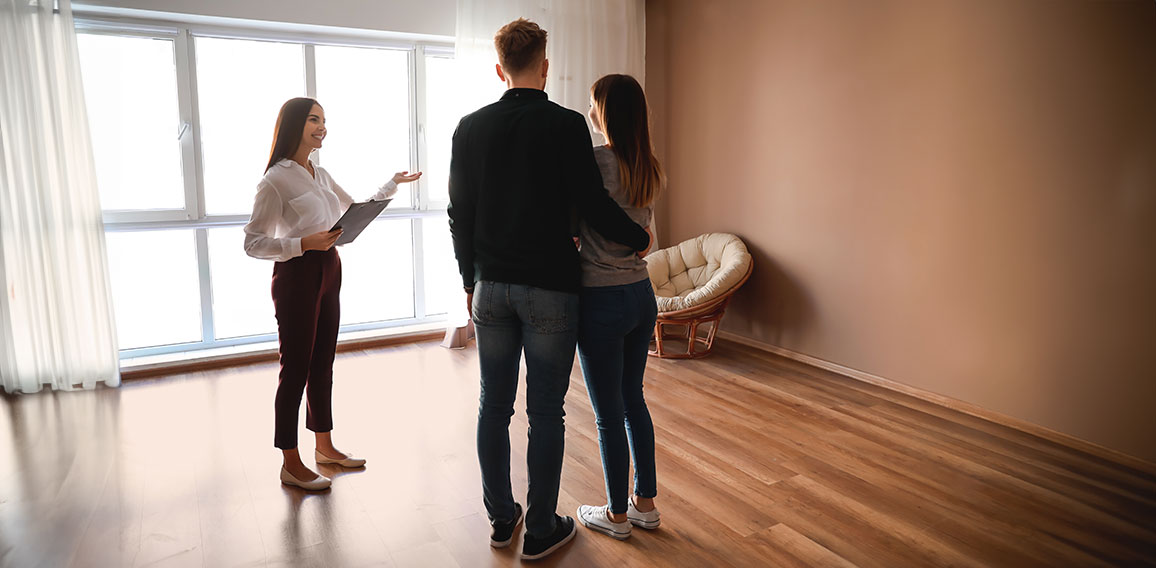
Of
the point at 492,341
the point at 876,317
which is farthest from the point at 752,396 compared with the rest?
the point at 492,341

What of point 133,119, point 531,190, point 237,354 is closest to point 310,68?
point 133,119

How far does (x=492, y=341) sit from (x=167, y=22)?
3548 mm

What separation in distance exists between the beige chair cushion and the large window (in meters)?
1.43

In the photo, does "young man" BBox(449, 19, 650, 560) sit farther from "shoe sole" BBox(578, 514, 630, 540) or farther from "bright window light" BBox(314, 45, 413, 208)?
"bright window light" BBox(314, 45, 413, 208)

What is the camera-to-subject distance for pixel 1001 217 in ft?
10.8

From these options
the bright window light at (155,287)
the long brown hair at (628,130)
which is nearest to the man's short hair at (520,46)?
the long brown hair at (628,130)

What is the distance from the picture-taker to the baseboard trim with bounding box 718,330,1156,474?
2926 millimetres

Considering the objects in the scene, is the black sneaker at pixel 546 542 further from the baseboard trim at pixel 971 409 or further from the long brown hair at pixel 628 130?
the baseboard trim at pixel 971 409

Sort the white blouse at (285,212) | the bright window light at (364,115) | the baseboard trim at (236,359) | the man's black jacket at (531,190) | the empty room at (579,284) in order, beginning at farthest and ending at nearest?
the bright window light at (364,115)
the baseboard trim at (236,359)
the white blouse at (285,212)
the empty room at (579,284)
the man's black jacket at (531,190)

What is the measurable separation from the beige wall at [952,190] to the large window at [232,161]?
2.03 m

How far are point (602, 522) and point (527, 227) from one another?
1.02 metres

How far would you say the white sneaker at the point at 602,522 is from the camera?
225 cm

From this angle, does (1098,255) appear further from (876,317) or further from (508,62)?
(508,62)

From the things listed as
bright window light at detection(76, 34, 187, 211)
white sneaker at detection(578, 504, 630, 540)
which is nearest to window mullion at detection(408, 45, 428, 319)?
bright window light at detection(76, 34, 187, 211)
